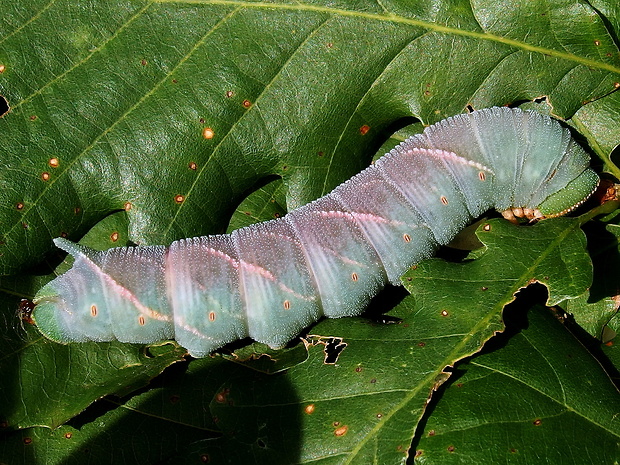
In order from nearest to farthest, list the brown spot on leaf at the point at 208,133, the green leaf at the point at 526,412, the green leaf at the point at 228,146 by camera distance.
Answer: the green leaf at the point at 526,412, the green leaf at the point at 228,146, the brown spot on leaf at the point at 208,133

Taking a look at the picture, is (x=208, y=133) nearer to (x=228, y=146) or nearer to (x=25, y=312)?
(x=228, y=146)

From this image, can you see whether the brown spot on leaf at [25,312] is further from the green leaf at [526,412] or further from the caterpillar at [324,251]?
the green leaf at [526,412]

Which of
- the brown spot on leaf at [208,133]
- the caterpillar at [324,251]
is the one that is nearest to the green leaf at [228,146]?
the brown spot on leaf at [208,133]

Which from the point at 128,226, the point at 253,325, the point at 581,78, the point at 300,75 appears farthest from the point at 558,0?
the point at 128,226

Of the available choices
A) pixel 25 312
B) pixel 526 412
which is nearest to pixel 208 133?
pixel 25 312

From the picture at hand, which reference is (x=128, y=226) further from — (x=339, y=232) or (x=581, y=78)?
(x=581, y=78)

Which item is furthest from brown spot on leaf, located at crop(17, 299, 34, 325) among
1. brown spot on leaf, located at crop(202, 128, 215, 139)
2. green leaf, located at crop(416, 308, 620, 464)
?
green leaf, located at crop(416, 308, 620, 464)

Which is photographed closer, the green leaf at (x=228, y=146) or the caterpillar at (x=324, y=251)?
the green leaf at (x=228, y=146)
